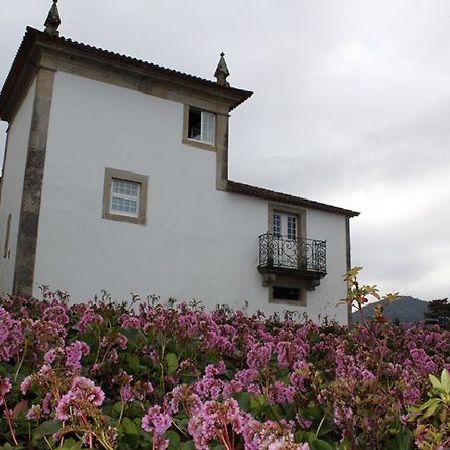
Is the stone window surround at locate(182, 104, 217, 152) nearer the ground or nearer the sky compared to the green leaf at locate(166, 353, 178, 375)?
nearer the sky

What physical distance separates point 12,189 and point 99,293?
473 cm

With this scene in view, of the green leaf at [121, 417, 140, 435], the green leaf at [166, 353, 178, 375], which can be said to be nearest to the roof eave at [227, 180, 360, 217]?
the green leaf at [166, 353, 178, 375]

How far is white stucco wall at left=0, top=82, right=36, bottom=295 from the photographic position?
46.6 ft

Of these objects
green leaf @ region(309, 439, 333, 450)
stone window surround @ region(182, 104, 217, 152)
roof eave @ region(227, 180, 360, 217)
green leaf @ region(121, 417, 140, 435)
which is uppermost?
stone window surround @ region(182, 104, 217, 152)

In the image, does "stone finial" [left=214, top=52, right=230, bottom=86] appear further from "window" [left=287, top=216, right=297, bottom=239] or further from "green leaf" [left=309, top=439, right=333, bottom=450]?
"green leaf" [left=309, top=439, right=333, bottom=450]

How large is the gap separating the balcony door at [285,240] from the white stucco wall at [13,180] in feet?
25.8

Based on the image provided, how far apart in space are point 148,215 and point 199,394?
13.0 m

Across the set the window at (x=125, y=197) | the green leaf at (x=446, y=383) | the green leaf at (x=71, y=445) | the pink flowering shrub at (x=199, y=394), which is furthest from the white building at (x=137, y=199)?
the green leaf at (x=446, y=383)

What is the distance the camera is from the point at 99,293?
13961 millimetres

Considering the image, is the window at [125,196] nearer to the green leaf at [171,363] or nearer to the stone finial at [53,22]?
the stone finial at [53,22]

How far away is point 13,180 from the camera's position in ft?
52.9

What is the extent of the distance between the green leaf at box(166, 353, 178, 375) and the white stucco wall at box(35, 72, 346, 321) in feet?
34.8

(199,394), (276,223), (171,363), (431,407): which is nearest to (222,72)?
(276,223)

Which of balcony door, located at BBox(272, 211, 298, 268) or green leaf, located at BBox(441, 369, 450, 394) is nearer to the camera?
green leaf, located at BBox(441, 369, 450, 394)
